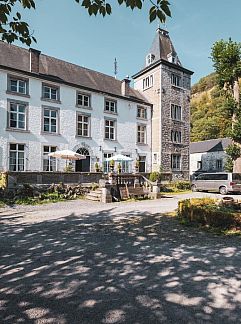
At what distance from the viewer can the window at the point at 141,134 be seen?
1126 inches

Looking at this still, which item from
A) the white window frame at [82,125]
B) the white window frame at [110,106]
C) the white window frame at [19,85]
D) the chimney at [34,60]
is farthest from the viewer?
the white window frame at [110,106]

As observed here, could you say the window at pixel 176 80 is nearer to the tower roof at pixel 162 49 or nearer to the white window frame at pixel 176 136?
the tower roof at pixel 162 49

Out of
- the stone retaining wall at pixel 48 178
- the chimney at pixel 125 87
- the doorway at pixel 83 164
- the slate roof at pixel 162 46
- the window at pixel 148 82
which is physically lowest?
the stone retaining wall at pixel 48 178

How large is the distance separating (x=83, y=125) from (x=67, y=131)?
1927 mm

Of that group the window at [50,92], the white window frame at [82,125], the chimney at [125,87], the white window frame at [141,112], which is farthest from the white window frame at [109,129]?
the window at [50,92]

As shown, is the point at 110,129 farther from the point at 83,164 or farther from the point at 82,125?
the point at 83,164

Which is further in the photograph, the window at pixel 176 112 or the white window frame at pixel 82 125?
the window at pixel 176 112

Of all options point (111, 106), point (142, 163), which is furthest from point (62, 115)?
point (142, 163)

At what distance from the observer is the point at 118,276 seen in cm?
460

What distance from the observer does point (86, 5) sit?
382 centimetres

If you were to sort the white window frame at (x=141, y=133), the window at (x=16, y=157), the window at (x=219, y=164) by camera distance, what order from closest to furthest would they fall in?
the window at (x=16, y=157) → the white window frame at (x=141, y=133) → the window at (x=219, y=164)

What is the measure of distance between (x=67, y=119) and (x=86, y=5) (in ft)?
65.9

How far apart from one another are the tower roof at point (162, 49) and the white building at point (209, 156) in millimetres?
16650

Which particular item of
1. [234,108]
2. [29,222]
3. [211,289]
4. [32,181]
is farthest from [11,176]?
[234,108]
